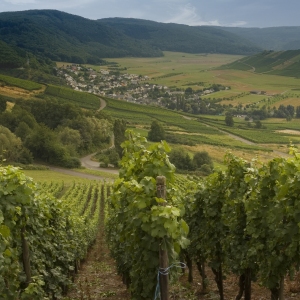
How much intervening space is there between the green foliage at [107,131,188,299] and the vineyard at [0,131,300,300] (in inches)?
0.6

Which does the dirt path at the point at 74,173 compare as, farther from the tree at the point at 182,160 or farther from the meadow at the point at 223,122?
the meadow at the point at 223,122

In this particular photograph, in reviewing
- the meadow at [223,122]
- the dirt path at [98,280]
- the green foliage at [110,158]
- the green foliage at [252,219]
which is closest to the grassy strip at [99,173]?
the green foliage at [110,158]

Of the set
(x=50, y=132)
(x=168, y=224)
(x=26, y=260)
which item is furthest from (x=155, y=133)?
(x=168, y=224)

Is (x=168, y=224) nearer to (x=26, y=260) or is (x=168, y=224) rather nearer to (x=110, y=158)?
(x=26, y=260)

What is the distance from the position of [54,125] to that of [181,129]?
29.9m

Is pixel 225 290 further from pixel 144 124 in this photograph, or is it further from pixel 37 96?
pixel 37 96

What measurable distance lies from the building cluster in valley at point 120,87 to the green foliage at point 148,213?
13062 centimetres

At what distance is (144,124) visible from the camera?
90.8 m

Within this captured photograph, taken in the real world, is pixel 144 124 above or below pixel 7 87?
below

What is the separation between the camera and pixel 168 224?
4938mm

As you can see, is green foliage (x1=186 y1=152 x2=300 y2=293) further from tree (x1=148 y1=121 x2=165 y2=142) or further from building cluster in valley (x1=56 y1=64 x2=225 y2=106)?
building cluster in valley (x1=56 y1=64 x2=225 y2=106)

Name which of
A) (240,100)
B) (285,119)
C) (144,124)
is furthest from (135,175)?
(240,100)

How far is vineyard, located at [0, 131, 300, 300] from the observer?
540cm

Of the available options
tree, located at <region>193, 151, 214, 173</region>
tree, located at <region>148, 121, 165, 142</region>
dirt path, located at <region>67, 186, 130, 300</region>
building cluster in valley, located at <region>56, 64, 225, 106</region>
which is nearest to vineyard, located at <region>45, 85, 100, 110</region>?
building cluster in valley, located at <region>56, 64, 225, 106</region>
